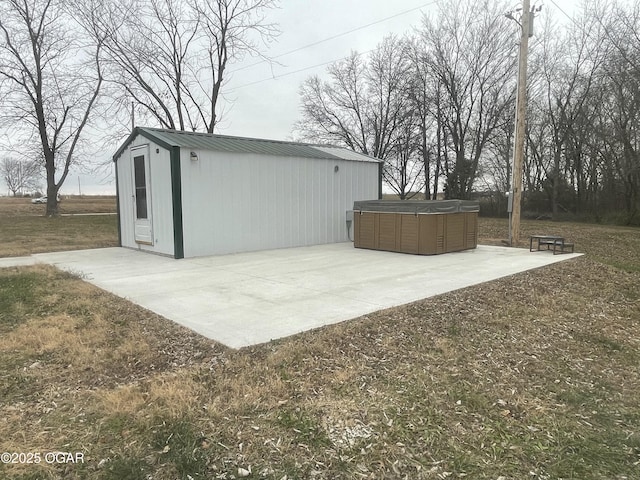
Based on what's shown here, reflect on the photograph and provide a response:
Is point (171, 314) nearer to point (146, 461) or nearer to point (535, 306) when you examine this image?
point (146, 461)

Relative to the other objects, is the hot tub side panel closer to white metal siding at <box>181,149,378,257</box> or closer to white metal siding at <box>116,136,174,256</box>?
white metal siding at <box>181,149,378,257</box>

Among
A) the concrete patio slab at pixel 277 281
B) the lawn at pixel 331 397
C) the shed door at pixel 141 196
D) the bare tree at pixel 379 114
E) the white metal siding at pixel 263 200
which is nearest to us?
the lawn at pixel 331 397

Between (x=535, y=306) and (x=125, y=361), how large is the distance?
454 cm

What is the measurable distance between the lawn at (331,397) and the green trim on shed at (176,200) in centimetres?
383

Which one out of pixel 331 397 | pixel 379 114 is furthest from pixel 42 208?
pixel 331 397

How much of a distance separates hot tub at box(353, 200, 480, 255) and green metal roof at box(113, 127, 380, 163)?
2135mm

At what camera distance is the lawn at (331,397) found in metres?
2.28

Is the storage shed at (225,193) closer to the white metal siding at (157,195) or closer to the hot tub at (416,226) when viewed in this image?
the white metal siding at (157,195)

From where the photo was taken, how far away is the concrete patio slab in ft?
14.7

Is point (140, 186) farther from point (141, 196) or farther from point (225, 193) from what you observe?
point (225, 193)

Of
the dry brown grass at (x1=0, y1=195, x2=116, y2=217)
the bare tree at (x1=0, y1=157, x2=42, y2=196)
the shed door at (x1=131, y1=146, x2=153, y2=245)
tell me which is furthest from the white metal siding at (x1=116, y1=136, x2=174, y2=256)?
the bare tree at (x1=0, y1=157, x2=42, y2=196)

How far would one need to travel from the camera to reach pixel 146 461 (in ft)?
7.27

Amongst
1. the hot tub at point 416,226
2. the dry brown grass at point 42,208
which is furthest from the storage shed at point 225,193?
the dry brown grass at point 42,208

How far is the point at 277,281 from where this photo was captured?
251 inches
